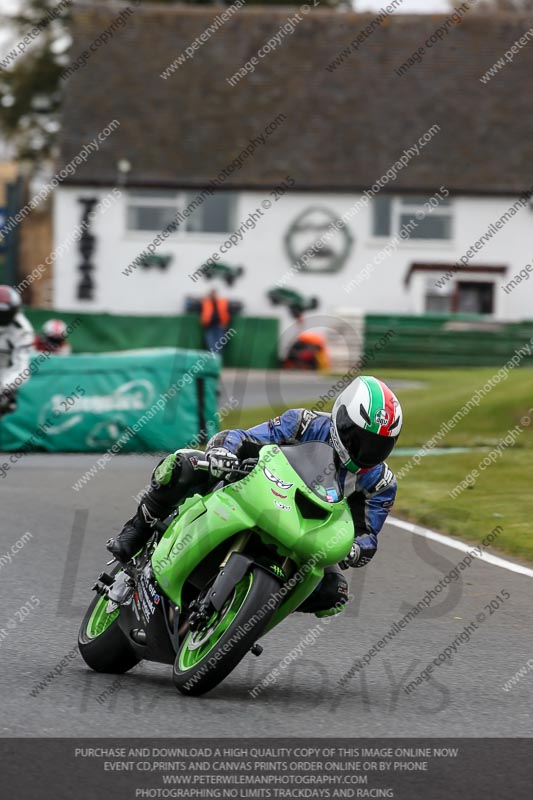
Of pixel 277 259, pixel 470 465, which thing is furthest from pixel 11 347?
pixel 277 259

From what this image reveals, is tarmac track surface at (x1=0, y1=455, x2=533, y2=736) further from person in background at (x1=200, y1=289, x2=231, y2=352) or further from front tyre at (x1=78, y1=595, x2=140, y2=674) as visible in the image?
person in background at (x1=200, y1=289, x2=231, y2=352)

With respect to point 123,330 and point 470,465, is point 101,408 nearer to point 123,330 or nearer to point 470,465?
point 470,465

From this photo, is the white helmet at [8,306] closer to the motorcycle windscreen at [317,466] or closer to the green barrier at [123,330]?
the motorcycle windscreen at [317,466]

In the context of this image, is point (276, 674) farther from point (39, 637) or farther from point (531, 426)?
point (531, 426)

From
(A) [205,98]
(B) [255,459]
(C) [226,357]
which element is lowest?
(C) [226,357]

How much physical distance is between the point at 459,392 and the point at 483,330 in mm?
11836

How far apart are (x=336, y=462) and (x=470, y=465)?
9.76m

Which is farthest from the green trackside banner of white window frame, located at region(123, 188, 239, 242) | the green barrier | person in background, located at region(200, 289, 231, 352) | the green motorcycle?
white window frame, located at region(123, 188, 239, 242)

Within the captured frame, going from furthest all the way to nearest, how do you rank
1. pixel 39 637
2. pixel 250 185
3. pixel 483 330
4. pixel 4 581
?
pixel 250 185, pixel 483 330, pixel 4 581, pixel 39 637

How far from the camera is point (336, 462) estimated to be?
6.21 m

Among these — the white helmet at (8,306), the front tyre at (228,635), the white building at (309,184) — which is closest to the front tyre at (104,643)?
the front tyre at (228,635)

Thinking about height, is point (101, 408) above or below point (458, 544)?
above

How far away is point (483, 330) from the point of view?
34.5 metres
